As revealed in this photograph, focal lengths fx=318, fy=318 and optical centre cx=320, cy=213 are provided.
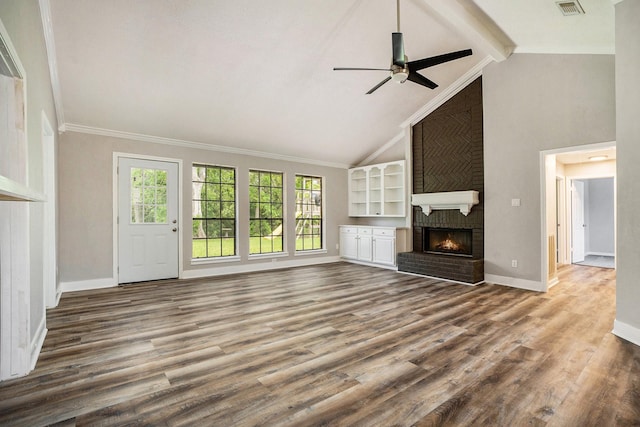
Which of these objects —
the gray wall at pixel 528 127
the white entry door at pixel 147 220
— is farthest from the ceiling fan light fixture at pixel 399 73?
the white entry door at pixel 147 220

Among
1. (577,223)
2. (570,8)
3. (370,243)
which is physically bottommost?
(370,243)

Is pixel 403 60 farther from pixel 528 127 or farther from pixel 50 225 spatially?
pixel 50 225

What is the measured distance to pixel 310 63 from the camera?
14.8 feet

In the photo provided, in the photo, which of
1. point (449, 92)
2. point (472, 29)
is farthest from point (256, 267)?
point (472, 29)

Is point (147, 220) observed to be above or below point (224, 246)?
above

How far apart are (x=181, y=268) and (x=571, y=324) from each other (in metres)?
5.70

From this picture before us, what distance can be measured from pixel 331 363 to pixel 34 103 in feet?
10.7

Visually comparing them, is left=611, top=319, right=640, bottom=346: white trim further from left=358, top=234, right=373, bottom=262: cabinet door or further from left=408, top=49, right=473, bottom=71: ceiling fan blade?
left=358, top=234, right=373, bottom=262: cabinet door

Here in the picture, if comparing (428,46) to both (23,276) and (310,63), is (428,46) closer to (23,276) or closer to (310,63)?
(310,63)

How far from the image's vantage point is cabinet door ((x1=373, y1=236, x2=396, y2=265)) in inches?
260

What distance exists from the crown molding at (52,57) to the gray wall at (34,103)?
0.13 m

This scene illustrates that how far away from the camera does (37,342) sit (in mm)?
2662

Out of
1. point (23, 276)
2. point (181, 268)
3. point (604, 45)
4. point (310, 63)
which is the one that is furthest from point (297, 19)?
point (181, 268)

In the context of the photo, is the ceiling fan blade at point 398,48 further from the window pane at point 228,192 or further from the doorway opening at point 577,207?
the window pane at point 228,192
